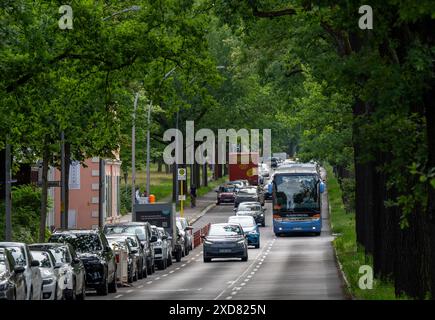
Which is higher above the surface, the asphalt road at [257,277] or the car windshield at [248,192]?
the car windshield at [248,192]

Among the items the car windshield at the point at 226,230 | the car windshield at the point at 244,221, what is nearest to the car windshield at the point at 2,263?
the car windshield at the point at 226,230

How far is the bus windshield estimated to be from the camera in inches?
2778

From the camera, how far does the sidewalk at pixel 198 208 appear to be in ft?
290

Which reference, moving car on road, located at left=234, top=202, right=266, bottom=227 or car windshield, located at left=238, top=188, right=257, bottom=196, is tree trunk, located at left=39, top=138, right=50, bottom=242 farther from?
car windshield, located at left=238, top=188, right=257, bottom=196

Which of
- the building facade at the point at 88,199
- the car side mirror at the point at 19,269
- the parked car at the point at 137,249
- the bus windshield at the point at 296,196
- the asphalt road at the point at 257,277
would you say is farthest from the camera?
the building facade at the point at 88,199

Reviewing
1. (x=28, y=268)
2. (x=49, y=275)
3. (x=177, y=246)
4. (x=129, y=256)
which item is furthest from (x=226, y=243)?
(x=28, y=268)

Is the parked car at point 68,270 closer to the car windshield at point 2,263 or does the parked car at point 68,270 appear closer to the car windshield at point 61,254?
the car windshield at point 61,254

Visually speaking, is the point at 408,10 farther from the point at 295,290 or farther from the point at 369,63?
the point at 295,290

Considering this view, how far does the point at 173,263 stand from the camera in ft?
189

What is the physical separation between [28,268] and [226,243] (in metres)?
29.0

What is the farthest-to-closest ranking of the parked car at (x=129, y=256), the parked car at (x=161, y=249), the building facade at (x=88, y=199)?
the building facade at (x=88, y=199) < the parked car at (x=161, y=249) < the parked car at (x=129, y=256)

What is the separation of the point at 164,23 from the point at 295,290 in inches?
320

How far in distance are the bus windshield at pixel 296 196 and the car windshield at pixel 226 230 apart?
15.1 m

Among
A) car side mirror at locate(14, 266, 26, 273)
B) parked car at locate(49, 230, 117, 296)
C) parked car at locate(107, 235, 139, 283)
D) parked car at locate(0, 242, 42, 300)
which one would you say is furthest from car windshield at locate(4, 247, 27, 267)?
parked car at locate(107, 235, 139, 283)
